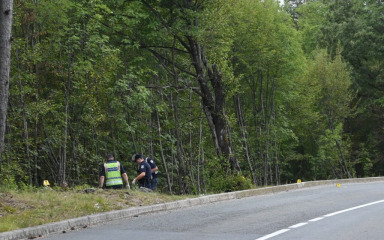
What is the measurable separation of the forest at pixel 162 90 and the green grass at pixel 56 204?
149 inches

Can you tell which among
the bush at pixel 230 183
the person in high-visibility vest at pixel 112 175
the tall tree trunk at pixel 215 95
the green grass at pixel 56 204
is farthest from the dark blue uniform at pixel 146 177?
the tall tree trunk at pixel 215 95

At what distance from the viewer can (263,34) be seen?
33.2 m

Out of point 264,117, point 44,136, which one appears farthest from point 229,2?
point 264,117

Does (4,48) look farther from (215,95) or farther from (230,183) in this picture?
(215,95)

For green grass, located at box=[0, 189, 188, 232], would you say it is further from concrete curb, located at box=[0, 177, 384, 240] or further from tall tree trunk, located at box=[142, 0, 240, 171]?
tall tree trunk, located at box=[142, 0, 240, 171]

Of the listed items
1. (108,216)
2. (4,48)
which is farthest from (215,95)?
(4,48)

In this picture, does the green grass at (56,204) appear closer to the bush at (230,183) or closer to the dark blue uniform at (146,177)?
the dark blue uniform at (146,177)

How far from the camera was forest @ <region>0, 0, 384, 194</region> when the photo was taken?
68.5 ft

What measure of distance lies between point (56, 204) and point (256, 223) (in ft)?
14.0

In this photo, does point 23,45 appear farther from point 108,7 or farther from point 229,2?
point 229,2

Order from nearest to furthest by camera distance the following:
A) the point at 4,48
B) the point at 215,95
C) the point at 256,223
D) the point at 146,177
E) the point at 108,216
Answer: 1. the point at 256,223
2. the point at 108,216
3. the point at 4,48
4. the point at 146,177
5. the point at 215,95

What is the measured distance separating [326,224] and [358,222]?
71 centimetres

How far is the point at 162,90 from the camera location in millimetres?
25312

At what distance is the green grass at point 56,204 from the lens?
10.8 m
